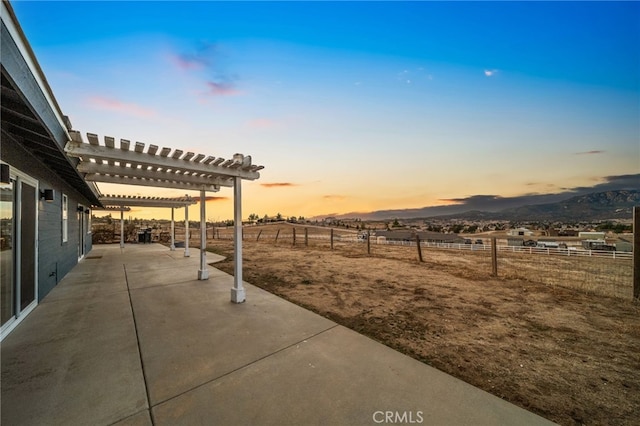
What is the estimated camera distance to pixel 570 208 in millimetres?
80875

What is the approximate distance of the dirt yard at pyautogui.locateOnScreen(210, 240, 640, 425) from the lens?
2020 mm

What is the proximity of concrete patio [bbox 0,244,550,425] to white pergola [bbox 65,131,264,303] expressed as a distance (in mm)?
1456

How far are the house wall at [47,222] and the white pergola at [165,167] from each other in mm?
601

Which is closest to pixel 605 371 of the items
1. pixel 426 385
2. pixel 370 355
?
pixel 426 385

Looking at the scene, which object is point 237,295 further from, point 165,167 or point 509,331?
point 509,331

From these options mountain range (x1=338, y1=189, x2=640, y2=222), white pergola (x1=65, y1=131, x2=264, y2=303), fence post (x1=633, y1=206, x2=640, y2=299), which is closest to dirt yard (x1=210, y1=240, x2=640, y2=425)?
fence post (x1=633, y1=206, x2=640, y2=299)

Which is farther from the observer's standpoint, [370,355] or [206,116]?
[206,116]

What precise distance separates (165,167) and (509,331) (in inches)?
223

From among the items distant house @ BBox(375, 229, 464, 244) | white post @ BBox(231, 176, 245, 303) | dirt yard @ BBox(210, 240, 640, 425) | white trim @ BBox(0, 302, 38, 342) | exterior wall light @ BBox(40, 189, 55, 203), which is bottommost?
distant house @ BBox(375, 229, 464, 244)

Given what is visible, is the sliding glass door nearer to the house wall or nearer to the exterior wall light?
the house wall

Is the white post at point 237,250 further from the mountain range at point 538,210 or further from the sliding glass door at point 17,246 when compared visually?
the mountain range at point 538,210

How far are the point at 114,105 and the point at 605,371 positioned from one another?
436 inches

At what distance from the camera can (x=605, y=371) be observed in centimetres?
233

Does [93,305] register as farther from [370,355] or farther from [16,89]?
[370,355]
